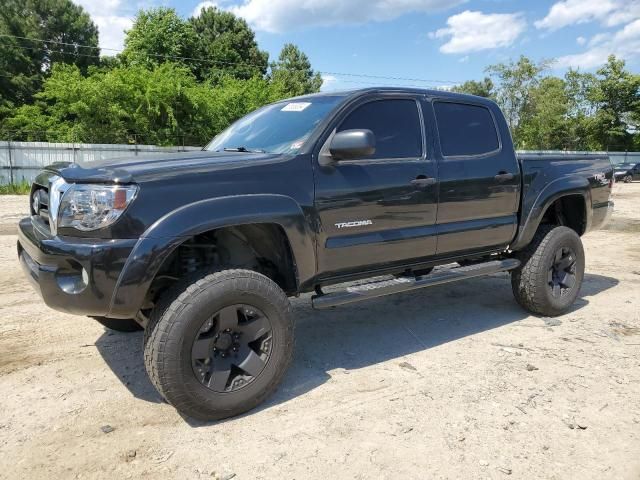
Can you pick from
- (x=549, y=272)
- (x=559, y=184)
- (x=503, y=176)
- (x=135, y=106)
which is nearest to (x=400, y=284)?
(x=503, y=176)

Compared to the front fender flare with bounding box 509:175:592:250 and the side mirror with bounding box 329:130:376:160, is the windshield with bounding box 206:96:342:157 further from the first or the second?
the front fender flare with bounding box 509:175:592:250

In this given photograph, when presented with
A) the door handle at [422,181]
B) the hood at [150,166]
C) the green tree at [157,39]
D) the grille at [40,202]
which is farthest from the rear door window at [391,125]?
the green tree at [157,39]

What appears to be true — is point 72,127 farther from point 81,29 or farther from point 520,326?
point 520,326

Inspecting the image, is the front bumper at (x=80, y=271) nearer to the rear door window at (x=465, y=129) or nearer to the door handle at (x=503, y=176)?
the rear door window at (x=465, y=129)

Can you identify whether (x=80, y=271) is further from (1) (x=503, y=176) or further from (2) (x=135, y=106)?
(2) (x=135, y=106)

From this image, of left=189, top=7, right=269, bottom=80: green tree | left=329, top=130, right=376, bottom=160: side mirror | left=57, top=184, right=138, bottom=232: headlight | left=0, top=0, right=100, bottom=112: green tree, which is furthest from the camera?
left=189, top=7, right=269, bottom=80: green tree

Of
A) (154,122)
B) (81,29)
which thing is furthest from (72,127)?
(81,29)

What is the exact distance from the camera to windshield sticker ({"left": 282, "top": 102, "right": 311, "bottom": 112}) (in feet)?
12.9

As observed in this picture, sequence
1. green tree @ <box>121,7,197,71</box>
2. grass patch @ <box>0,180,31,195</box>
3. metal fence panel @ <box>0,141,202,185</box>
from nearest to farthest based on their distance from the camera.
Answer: grass patch @ <box>0,180,31,195</box>
metal fence panel @ <box>0,141,202,185</box>
green tree @ <box>121,7,197,71</box>

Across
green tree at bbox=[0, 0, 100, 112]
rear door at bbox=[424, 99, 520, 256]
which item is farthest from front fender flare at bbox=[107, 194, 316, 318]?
green tree at bbox=[0, 0, 100, 112]

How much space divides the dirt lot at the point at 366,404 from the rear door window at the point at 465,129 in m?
1.58

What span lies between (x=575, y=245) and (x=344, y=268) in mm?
2736

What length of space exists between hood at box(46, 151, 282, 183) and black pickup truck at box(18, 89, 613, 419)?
13 millimetres

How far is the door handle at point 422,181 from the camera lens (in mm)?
3836
